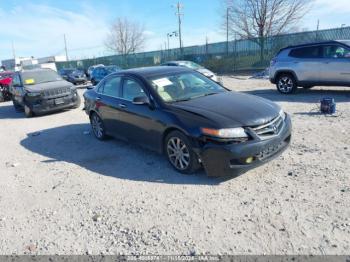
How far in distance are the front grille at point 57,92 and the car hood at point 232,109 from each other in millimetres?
7489

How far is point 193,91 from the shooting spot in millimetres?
5402

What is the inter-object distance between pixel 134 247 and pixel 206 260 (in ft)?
2.51

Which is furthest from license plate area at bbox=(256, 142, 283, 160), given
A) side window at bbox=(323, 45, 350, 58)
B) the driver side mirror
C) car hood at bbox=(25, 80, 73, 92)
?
car hood at bbox=(25, 80, 73, 92)

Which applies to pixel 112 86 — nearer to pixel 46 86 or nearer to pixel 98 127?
pixel 98 127

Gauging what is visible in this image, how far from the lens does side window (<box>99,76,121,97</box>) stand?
6180mm

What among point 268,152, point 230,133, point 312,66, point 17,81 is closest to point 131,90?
point 230,133

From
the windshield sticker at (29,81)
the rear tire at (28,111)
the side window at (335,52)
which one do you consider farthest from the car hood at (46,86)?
the side window at (335,52)

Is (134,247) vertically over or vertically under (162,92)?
under

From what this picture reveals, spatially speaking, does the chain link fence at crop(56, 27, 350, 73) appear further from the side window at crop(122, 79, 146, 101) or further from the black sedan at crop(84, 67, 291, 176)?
the side window at crop(122, 79, 146, 101)

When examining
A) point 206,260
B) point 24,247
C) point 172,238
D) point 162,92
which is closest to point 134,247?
point 172,238

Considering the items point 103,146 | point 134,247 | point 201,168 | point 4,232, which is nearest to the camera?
point 134,247

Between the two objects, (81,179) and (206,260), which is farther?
(81,179)

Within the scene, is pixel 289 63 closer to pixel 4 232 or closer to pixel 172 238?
pixel 172 238

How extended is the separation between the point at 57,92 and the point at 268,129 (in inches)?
347
